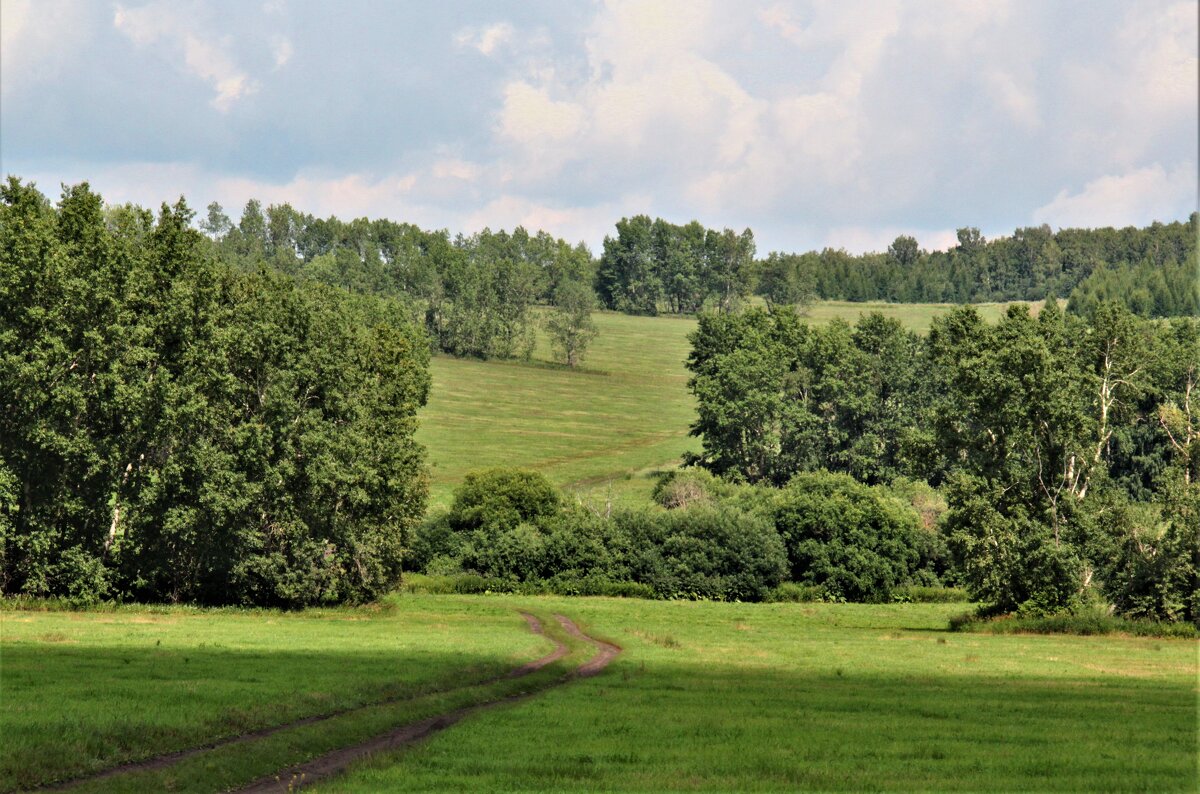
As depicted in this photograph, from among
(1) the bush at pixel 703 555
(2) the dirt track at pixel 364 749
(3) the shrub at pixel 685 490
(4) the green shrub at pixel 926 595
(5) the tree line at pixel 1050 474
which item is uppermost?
(5) the tree line at pixel 1050 474

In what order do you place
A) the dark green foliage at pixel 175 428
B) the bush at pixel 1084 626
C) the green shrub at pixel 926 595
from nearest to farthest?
the bush at pixel 1084 626 < the dark green foliage at pixel 175 428 < the green shrub at pixel 926 595

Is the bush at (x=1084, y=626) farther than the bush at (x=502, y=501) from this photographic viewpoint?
No

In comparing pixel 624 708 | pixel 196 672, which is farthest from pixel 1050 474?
pixel 196 672

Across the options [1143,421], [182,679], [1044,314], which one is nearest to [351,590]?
[182,679]

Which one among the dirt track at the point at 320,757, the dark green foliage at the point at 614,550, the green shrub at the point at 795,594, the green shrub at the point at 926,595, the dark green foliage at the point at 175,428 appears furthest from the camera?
the green shrub at the point at 926,595

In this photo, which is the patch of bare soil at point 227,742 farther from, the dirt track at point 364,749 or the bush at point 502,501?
the bush at point 502,501

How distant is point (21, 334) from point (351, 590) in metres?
26.0

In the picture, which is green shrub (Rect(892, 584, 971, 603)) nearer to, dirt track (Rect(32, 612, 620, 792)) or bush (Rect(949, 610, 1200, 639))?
bush (Rect(949, 610, 1200, 639))

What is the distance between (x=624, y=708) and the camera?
37.2 metres

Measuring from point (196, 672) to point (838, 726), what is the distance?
74.7 feet

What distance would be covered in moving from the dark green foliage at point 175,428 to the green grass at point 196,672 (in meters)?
5.07

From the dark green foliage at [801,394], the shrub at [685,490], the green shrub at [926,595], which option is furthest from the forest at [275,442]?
the dark green foliage at [801,394]

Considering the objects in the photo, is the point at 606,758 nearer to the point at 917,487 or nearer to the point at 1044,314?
the point at 1044,314

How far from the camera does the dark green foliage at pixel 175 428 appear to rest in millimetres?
70875
